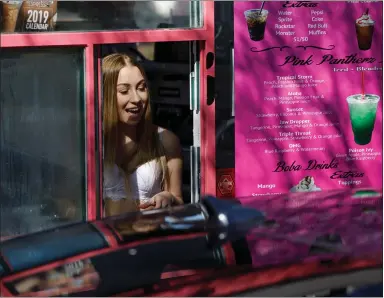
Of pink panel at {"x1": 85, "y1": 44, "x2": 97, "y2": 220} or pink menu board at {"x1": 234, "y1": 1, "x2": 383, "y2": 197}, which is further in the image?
pink menu board at {"x1": 234, "y1": 1, "x2": 383, "y2": 197}

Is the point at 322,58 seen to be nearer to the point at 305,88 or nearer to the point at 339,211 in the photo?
the point at 305,88

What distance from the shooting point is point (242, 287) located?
2994 millimetres

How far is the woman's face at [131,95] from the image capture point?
741cm

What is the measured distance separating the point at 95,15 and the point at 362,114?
2462mm

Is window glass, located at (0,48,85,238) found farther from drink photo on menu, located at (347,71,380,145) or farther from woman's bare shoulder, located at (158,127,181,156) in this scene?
drink photo on menu, located at (347,71,380,145)

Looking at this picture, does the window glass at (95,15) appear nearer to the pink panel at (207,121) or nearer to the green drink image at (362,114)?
the pink panel at (207,121)

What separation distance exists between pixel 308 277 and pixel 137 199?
4684 mm

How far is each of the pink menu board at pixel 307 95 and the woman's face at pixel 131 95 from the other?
76 centimetres

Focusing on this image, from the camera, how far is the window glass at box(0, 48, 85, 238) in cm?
699

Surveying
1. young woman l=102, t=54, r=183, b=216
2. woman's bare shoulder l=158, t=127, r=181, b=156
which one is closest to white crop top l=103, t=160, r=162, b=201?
young woman l=102, t=54, r=183, b=216

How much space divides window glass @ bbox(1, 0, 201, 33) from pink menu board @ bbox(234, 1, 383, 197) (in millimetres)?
477

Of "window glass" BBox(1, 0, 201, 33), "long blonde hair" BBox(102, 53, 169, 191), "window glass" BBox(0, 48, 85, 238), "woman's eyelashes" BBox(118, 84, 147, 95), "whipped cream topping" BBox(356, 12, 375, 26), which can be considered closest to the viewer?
"window glass" BBox(1, 0, 201, 33)

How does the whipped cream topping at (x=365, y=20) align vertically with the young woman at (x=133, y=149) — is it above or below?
above

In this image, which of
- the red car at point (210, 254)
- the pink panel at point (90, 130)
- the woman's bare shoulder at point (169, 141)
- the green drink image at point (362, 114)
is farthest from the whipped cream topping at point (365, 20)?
the red car at point (210, 254)
